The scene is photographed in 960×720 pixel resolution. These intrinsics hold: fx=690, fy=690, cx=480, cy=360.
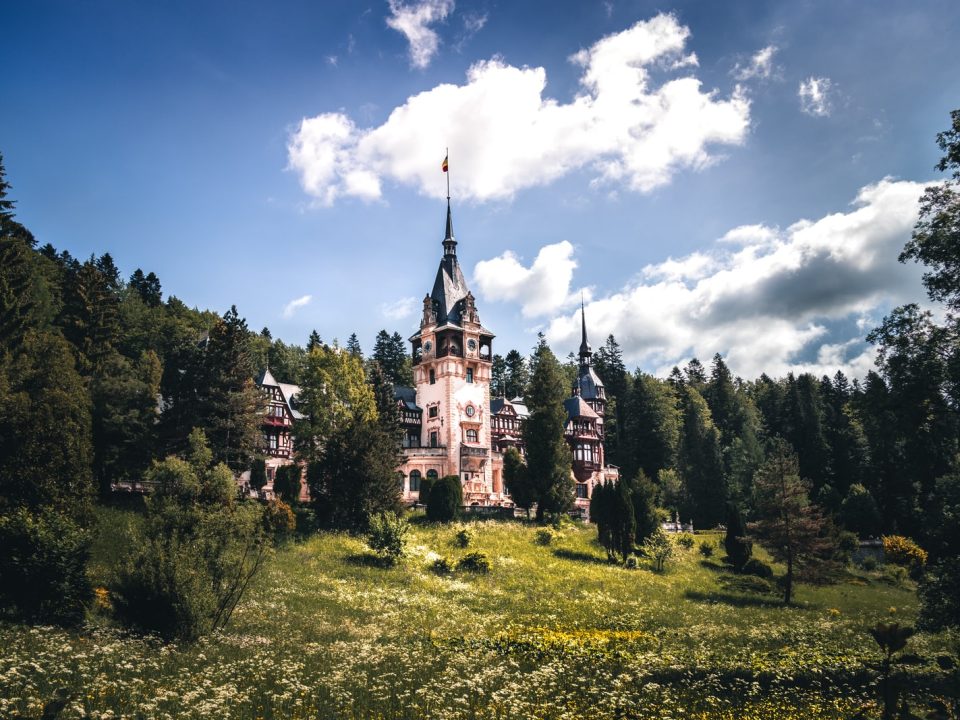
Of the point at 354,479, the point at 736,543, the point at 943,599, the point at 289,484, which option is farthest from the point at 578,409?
the point at 943,599

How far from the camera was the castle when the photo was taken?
65.7 m

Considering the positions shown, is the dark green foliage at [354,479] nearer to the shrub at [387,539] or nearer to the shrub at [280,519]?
the shrub at [280,519]

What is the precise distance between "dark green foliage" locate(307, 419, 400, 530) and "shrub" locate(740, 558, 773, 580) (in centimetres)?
2514

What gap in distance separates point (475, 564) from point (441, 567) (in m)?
1.90

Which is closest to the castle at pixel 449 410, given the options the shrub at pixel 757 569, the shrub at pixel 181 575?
the shrub at pixel 757 569

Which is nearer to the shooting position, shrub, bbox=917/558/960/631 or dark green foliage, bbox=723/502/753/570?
shrub, bbox=917/558/960/631

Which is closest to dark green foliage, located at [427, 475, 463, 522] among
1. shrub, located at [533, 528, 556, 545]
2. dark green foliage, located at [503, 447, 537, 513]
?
shrub, located at [533, 528, 556, 545]

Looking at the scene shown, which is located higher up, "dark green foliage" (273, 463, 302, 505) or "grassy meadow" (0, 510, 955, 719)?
"dark green foliage" (273, 463, 302, 505)

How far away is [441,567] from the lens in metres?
37.9

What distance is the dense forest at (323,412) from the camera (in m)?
23.8

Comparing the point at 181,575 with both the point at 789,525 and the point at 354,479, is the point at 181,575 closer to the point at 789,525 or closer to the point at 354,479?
the point at 354,479

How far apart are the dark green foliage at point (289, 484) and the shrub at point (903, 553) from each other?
1849 inches

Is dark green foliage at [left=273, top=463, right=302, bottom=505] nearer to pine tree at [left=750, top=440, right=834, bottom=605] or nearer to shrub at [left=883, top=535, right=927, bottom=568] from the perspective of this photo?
pine tree at [left=750, top=440, right=834, bottom=605]

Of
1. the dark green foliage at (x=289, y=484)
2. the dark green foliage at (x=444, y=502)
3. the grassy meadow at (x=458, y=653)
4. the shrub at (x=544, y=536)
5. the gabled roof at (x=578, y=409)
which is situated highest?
the gabled roof at (x=578, y=409)
